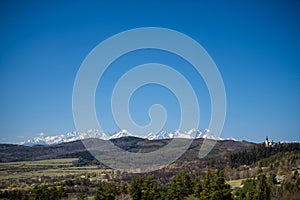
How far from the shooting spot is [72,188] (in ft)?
328

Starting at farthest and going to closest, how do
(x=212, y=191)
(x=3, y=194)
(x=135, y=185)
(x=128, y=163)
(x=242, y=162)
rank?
1. (x=128, y=163)
2. (x=242, y=162)
3. (x=3, y=194)
4. (x=135, y=185)
5. (x=212, y=191)

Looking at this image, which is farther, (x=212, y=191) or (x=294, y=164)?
(x=294, y=164)

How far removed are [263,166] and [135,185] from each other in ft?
215

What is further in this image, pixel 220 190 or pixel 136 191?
pixel 136 191

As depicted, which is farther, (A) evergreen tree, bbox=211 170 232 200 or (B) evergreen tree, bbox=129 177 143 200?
(B) evergreen tree, bbox=129 177 143 200

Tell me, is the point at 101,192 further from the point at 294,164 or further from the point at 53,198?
the point at 294,164

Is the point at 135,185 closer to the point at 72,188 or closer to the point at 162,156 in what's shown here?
the point at 72,188

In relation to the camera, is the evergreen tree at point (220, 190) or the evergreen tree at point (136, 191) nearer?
the evergreen tree at point (220, 190)

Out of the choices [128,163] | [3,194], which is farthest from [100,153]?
[3,194]

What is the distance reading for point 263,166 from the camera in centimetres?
9781

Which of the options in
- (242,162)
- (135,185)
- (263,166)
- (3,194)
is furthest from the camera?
(242,162)

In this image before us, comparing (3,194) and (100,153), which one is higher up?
(100,153)

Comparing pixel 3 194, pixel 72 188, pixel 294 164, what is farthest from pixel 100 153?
pixel 294 164

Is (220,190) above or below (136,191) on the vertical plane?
above
